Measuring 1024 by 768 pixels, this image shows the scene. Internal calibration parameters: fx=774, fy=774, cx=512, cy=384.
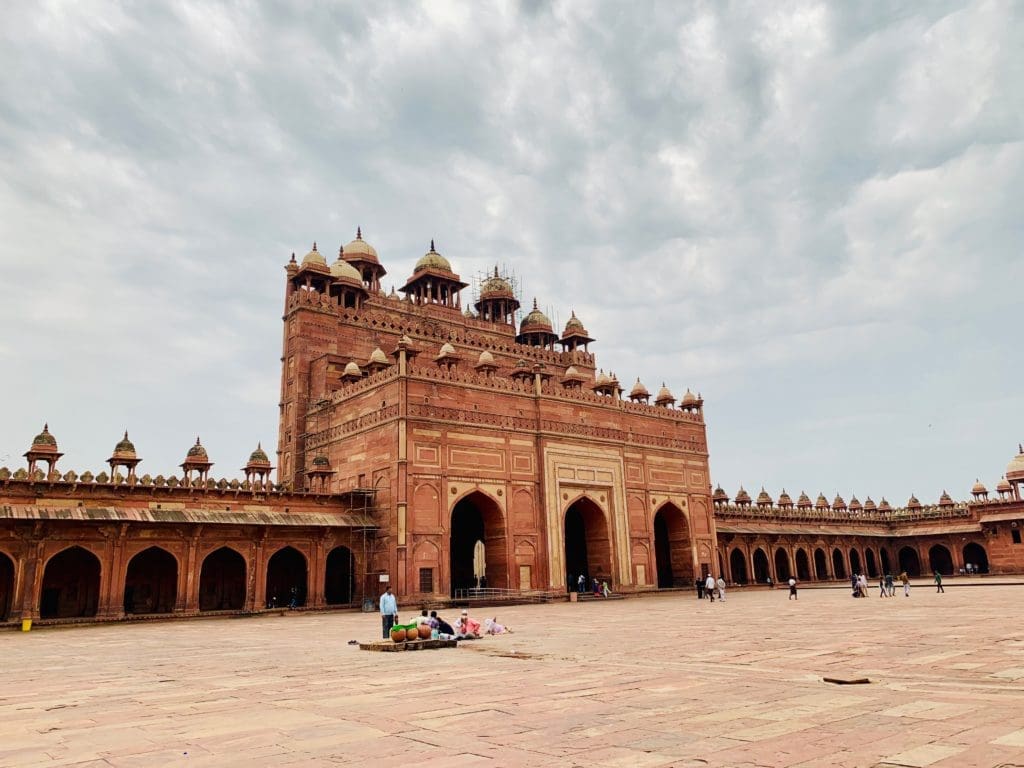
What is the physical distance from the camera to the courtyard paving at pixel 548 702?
5.34 metres

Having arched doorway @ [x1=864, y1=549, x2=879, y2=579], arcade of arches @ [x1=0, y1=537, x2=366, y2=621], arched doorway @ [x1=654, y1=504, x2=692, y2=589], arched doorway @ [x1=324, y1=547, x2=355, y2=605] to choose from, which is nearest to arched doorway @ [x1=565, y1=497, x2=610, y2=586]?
arched doorway @ [x1=654, y1=504, x2=692, y2=589]

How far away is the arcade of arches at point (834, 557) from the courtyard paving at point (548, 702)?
34037mm

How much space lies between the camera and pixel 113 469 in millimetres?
28234

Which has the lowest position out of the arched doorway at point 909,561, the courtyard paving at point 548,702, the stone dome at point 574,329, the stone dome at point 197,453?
the courtyard paving at point 548,702

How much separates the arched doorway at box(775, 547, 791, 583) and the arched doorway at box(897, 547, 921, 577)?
36.7 feet

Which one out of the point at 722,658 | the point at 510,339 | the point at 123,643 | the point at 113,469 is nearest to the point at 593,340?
the point at 510,339

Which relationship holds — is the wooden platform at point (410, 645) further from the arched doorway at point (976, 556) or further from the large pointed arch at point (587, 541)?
the arched doorway at point (976, 556)

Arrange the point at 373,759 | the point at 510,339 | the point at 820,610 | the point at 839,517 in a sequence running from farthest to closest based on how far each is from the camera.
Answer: the point at 839,517 < the point at 510,339 < the point at 820,610 < the point at 373,759

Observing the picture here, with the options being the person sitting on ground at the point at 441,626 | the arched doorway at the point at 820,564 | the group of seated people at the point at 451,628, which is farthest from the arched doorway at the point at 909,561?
the person sitting on ground at the point at 441,626

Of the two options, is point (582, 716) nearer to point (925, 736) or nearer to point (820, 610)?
point (925, 736)

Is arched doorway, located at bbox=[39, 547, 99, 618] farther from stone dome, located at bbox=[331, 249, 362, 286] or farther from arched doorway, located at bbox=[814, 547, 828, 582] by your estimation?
arched doorway, located at bbox=[814, 547, 828, 582]

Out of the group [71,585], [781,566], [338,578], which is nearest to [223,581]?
[338,578]

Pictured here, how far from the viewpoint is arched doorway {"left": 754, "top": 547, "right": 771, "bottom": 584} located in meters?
51.8

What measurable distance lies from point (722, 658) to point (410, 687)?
4.56 meters
